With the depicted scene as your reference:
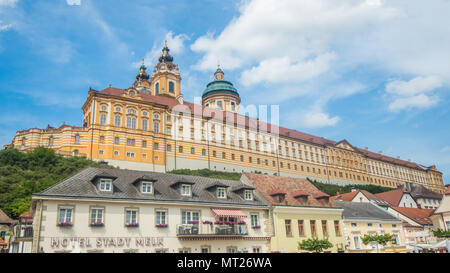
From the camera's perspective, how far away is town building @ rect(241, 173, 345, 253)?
31.8 m

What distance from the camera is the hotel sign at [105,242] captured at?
918 inches

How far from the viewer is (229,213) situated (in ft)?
97.8

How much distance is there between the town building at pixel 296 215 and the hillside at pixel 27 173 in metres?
25.9

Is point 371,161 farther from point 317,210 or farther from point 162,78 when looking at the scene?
point 317,210

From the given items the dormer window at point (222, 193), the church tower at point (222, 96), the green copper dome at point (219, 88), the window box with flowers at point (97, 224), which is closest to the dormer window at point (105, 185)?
the window box with flowers at point (97, 224)

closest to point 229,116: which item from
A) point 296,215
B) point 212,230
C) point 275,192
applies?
point 275,192

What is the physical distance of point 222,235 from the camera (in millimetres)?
28422

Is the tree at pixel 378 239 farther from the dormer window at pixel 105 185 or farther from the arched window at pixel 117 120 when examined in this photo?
the arched window at pixel 117 120

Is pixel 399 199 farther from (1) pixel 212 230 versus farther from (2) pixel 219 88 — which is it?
(2) pixel 219 88

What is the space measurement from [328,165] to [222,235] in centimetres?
8042

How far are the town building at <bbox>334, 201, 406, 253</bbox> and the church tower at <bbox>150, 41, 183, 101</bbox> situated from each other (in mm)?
67053

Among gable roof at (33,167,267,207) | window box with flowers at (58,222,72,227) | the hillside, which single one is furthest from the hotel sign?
the hillside

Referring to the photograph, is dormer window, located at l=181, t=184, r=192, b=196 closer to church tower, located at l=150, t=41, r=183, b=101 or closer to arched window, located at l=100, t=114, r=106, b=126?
arched window, located at l=100, t=114, r=106, b=126
